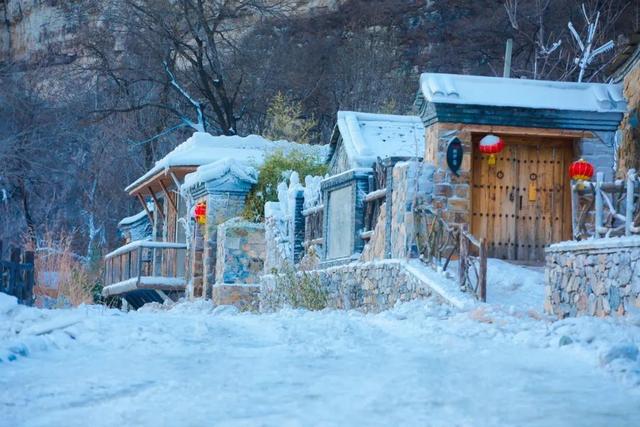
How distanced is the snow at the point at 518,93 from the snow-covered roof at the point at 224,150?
30.4 ft

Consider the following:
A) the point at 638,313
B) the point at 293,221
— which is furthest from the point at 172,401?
the point at 293,221

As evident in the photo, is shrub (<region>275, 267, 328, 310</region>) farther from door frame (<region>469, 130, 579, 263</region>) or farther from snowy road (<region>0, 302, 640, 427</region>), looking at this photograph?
snowy road (<region>0, 302, 640, 427</region>)

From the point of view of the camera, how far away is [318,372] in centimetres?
830

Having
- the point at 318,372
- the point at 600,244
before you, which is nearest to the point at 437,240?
the point at 600,244

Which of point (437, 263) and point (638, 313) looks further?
point (437, 263)

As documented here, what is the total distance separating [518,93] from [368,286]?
411 cm

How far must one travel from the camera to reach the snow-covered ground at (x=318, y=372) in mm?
6758

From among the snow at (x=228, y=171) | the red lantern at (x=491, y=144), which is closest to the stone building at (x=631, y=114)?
the red lantern at (x=491, y=144)

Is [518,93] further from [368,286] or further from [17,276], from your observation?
[17,276]

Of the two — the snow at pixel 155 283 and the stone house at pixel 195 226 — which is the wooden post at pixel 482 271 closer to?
the stone house at pixel 195 226

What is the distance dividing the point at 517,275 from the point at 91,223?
3134cm

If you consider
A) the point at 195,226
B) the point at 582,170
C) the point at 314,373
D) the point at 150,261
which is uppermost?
the point at 582,170

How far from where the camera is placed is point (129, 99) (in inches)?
1769

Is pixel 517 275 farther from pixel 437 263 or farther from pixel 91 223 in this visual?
pixel 91 223
